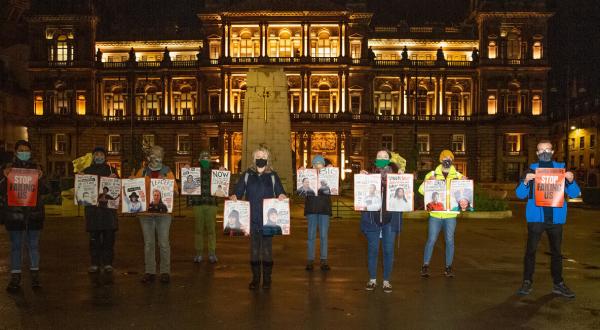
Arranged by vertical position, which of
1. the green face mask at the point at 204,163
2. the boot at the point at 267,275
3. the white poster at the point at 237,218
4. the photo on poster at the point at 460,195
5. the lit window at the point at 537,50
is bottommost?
the boot at the point at 267,275

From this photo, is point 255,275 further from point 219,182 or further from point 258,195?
point 219,182

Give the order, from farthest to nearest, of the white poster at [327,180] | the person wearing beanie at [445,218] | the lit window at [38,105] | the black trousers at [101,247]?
the lit window at [38,105], the white poster at [327,180], the black trousers at [101,247], the person wearing beanie at [445,218]

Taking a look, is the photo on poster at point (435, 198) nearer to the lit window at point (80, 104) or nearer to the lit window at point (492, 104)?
the lit window at point (492, 104)

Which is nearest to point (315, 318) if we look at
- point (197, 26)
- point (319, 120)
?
point (319, 120)

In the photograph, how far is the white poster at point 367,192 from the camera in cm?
1059

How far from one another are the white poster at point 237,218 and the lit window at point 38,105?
239ft

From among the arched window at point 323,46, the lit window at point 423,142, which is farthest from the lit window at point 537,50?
the arched window at point 323,46

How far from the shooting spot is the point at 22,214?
10.6 m

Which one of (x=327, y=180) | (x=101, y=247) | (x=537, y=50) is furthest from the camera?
(x=537, y=50)

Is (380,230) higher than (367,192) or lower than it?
lower

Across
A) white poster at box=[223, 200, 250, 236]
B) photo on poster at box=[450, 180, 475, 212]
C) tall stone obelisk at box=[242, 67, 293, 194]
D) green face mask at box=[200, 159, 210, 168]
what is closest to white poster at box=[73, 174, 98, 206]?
green face mask at box=[200, 159, 210, 168]

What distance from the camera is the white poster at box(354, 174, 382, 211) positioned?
10594mm

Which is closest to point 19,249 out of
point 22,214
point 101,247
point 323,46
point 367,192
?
point 22,214

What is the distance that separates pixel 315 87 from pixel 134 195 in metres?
64.4
